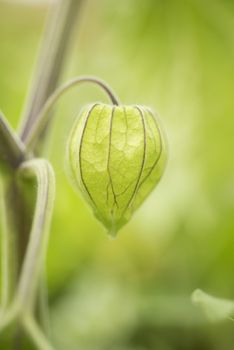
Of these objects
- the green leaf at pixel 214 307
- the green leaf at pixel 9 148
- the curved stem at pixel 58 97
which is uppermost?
the curved stem at pixel 58 97

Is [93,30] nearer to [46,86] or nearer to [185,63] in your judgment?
[185,63]

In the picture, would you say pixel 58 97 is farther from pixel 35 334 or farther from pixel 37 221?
pixel 35 334

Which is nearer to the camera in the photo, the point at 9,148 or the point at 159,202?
the point at 9,148

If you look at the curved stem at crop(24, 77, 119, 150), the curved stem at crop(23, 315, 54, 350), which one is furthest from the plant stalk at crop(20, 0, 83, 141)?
the curved stem at crop(23, 315, 54, 350)

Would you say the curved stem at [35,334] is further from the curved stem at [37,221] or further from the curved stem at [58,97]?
the curved stem at [58,97]

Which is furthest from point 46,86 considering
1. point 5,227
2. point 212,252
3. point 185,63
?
point 185,63

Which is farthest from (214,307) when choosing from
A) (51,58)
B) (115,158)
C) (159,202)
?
(159,202)

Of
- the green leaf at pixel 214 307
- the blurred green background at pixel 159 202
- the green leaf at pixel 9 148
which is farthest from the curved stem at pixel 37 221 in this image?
the blurred green background at pixel 159 202
